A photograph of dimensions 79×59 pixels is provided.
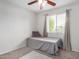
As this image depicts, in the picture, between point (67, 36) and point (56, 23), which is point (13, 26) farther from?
point (67, 36)

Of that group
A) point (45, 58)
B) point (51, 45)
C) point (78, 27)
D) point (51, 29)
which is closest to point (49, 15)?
point (51, 29)

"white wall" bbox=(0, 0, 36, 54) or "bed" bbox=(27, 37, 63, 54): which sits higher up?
"white wall" bbox=(0, 0, 36, 54)

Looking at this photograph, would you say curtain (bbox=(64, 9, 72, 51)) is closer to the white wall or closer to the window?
the window

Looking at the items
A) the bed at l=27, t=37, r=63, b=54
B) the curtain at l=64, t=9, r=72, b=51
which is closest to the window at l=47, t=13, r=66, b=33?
the curtain at l=64, t=9, r=72, b=51

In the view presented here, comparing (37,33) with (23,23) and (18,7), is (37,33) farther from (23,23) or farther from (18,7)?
(18,7)

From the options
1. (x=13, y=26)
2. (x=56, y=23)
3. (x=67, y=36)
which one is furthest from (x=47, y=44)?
(x=13, y=26)

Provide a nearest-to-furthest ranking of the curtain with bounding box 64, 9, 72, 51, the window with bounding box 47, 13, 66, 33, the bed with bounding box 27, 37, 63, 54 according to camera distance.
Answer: the bed with bounding box 27, 37, 63, 54
the curtain with bounding box 64, 9, 72, 51
the window with bounding box 47, 13, 66, 33

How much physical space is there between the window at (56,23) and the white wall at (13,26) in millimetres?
1330

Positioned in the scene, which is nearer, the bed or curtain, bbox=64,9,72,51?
the bed

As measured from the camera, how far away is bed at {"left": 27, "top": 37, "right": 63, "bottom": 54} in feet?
8.92

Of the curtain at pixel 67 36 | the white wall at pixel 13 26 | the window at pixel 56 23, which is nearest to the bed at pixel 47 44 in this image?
the curtain at pixel 67 36

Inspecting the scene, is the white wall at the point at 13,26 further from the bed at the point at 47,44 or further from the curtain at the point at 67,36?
the curtain at the point at 67,36

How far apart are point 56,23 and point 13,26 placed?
250 cm

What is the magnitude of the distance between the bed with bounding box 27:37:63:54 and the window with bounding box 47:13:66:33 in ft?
2.58
